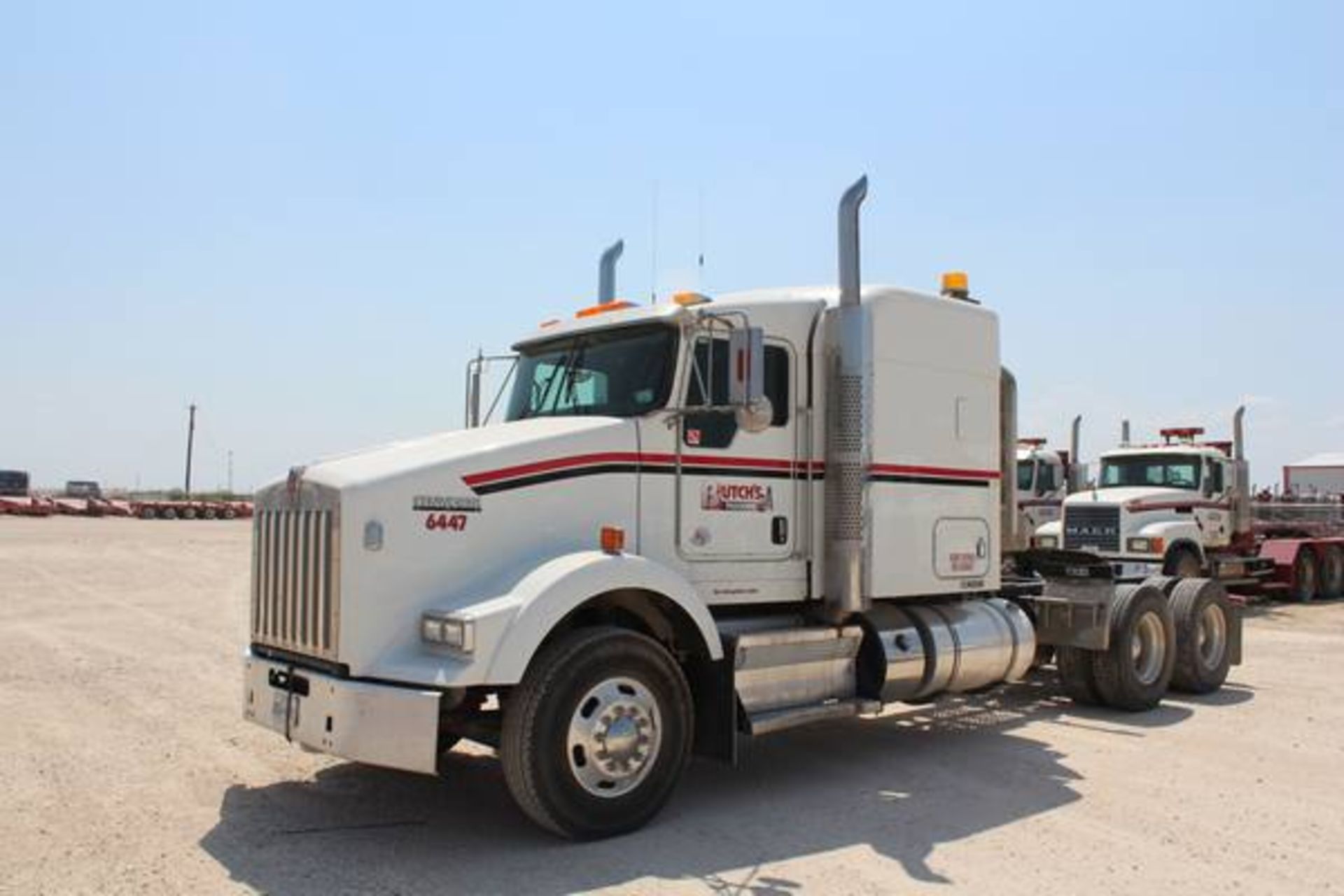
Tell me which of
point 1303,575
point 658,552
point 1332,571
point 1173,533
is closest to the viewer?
point 658,552

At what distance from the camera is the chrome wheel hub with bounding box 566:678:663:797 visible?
5.83 meters

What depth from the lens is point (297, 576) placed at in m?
6.05

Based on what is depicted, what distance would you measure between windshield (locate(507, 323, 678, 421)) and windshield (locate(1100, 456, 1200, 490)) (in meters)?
14.2

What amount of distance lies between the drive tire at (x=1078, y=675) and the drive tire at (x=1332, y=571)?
49.4 feet

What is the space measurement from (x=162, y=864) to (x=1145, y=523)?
16046 millimetres

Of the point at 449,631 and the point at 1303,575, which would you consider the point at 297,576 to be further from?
the point at 1303,575

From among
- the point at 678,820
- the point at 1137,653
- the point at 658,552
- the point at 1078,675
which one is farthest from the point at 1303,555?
the point at 678,820

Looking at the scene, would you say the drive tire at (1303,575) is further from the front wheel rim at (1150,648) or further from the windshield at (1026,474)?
the front wheel rim at (1150,648)

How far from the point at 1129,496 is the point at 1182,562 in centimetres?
131

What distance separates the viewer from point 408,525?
5824 millimetres

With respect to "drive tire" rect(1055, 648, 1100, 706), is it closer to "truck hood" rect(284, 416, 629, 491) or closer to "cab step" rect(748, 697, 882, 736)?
"cab step" rect(748, 697, 882, 736)

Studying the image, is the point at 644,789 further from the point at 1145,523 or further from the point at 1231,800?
the point at 1145,523

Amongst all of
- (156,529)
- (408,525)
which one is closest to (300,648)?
(408,525)

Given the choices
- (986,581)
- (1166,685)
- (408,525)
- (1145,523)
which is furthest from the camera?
(1145,523)
